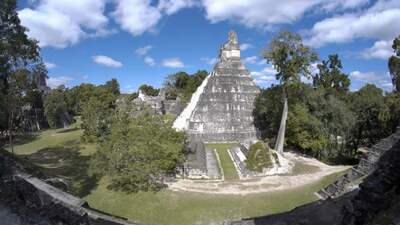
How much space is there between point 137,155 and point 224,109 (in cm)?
1386

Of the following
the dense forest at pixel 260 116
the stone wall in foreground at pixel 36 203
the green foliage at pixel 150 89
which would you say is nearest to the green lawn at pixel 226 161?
the dense forest at pixel 260 116

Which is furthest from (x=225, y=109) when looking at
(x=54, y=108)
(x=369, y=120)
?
(x=54, y=108)

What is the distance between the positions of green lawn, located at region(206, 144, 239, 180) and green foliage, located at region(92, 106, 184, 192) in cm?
340

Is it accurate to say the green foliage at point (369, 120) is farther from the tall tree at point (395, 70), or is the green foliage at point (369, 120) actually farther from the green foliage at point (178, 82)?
the green foliage at point (178, 82)

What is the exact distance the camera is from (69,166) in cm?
2100

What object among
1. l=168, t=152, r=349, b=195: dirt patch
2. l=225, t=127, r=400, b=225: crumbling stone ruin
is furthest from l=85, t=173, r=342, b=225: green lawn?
l=225, t=127, r=400, b=225: crumbling stone ruin

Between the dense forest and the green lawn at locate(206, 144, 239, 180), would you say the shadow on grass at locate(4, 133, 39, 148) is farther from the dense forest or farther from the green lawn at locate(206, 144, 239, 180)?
the green lawn at locate(206, 144, 239, 180)

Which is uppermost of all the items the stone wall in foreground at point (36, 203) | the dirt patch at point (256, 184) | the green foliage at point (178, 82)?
the green foliage at point (178, 82)

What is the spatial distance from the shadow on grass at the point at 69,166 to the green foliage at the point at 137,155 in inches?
57.5

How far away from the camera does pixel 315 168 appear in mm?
18969

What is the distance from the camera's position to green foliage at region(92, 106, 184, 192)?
49.8ft

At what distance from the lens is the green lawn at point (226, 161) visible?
58.4 ft

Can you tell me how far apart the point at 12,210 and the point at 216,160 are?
15291 millimetres

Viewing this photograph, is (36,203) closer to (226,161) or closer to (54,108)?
(226,161)
